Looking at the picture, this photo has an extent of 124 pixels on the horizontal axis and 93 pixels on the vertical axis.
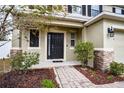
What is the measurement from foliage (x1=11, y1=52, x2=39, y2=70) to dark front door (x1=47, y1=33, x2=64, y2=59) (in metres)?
3.38

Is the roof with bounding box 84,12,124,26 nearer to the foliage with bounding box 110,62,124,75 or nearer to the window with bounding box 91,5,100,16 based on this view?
the foliage with bounding box 110,62,124,75

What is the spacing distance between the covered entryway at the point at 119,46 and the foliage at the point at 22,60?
4350 millimetres

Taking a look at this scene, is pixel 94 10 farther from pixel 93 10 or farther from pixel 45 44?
pixel 45 44

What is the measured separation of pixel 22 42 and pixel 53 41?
2277 millimetres

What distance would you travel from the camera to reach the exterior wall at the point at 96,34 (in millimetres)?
8564

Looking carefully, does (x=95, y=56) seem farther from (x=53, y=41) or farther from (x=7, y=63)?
(x=7, y=63)

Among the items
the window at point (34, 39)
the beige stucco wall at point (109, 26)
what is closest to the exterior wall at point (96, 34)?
the beige stucco wall at point (109, 26)

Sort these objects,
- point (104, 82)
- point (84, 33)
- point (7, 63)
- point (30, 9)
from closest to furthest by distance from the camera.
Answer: point (30, 9) < point (104, 82) < point (7, 63) < point (84, 33)

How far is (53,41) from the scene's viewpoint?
11094 mm

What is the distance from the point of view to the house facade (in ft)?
27.6

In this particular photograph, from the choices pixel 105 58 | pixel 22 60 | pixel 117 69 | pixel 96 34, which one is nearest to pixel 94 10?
pixel 96 34

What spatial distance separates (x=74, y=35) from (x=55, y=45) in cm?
159

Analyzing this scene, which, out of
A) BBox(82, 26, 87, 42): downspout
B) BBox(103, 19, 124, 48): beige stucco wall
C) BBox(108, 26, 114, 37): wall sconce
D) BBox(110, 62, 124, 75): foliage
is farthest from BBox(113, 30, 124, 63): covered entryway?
BBox(82, 26, 87, 42): downspout
